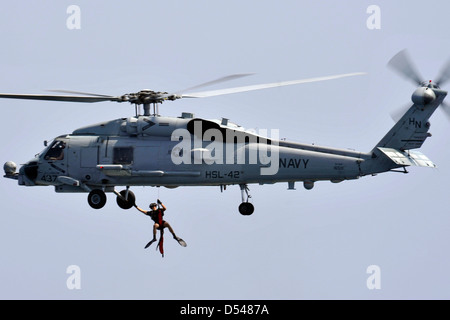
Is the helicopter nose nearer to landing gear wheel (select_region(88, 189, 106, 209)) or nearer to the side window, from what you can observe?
landing gear wheel (select_region(88, 189, 106, 209))

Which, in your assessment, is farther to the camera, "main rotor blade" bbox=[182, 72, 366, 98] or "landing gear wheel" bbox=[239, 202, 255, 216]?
"landing gear wheel" bbox=[239, 202, 255, 216]

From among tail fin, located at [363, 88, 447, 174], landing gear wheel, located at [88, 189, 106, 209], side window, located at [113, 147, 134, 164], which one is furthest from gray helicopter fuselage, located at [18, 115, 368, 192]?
tail fin, located at [363, 88, 447, 174]

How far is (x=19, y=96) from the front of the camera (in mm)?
39031

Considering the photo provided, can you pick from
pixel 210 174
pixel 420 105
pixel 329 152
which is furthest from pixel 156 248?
pixel 420 105

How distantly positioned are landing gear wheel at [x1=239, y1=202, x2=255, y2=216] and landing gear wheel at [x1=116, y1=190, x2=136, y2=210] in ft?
13.0

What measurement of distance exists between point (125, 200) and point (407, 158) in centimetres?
929

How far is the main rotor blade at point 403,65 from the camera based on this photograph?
1469 inches

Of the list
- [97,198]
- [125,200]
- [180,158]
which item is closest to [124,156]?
[97,198]

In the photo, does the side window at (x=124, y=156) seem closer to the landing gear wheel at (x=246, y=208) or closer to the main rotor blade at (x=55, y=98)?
the main rotor blade at (x=55, y=98)

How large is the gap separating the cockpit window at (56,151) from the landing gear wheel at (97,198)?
5.12ft

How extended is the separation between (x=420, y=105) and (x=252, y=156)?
5.18 metres

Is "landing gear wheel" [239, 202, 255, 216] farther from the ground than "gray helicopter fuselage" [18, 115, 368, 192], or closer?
closer

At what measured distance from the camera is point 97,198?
1565 inches

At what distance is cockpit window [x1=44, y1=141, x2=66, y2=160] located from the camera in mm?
40281
